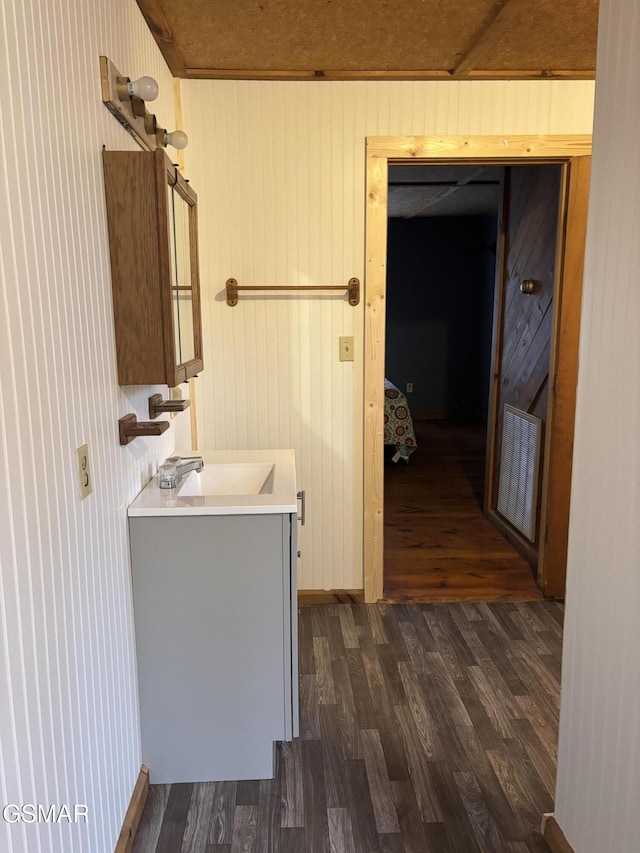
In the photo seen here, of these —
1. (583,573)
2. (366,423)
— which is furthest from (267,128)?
(583,573)

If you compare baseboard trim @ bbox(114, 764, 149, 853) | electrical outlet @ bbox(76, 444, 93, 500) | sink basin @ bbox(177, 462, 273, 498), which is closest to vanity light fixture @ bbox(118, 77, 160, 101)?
electrical outlet @ bbox(76, 444, 93, 500)

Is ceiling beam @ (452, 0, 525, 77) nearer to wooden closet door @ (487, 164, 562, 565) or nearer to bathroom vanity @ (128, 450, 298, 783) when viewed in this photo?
wooden closet door @ (487, 164, 562, 565)

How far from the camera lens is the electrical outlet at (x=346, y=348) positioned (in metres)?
2.95

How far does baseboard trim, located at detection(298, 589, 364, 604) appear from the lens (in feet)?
10.3

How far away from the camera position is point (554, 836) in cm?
167

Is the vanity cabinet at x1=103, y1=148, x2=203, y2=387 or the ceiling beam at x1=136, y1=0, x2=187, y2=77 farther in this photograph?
the ceiling beam at x1=136, y1=0, x2=187, y2=77

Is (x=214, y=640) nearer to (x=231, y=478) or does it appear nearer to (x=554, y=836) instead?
(x=231, y=478)

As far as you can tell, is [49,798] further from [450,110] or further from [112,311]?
[450,110]

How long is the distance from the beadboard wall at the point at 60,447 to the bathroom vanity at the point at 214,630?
0.09m

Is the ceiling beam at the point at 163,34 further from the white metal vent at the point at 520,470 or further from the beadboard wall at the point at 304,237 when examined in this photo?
the white metal vent at the point at 520,470

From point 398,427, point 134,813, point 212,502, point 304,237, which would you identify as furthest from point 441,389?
point 134,813

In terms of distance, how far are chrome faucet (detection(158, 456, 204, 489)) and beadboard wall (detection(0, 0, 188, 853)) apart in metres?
0.23

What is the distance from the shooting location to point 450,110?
2779 millimetres

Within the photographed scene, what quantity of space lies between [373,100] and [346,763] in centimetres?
261
